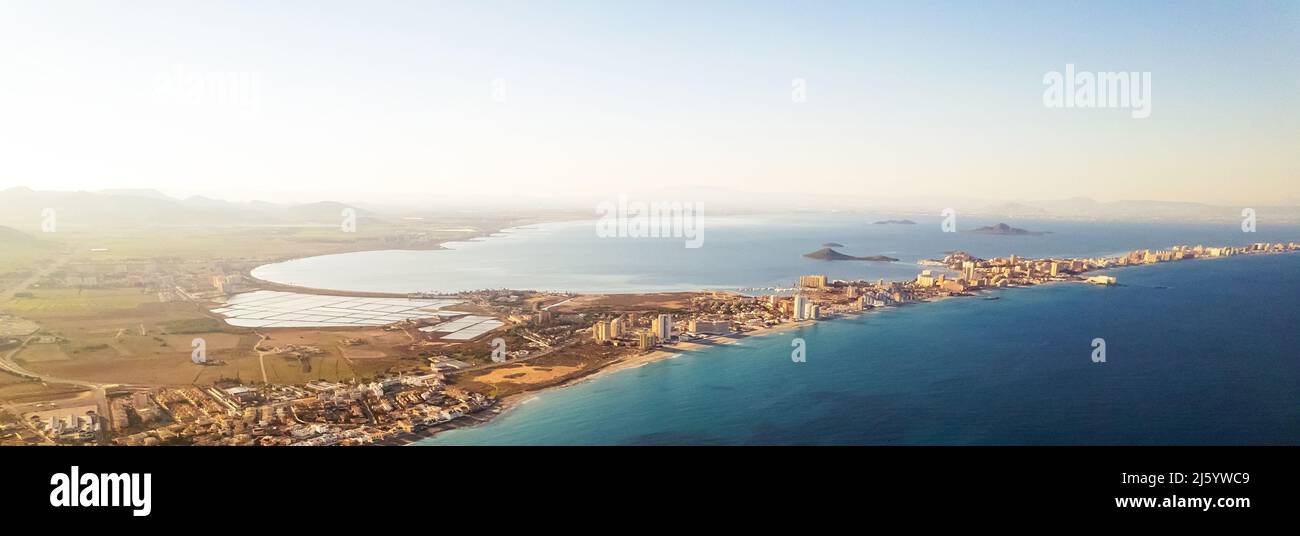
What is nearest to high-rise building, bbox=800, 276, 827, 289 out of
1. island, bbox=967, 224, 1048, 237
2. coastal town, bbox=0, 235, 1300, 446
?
coastal town, bbox=0, 235, 1300, 446

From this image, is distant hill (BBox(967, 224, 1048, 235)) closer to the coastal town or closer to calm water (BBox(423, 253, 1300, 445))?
the coastal town

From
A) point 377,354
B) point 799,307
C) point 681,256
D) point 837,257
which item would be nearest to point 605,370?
point 377,354

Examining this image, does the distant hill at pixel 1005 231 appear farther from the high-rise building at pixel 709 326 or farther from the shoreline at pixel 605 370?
the high-rise building at pixel 709 326

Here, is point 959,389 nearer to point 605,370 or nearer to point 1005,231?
point 605,370

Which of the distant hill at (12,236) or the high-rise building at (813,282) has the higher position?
the distant hill at (12,236)

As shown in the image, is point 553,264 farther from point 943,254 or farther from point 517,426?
point 943,254

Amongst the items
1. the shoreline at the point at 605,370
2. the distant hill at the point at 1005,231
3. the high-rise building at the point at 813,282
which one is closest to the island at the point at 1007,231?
the distant hill at the point at 1005,231

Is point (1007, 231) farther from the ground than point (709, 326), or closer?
farther from the ground
